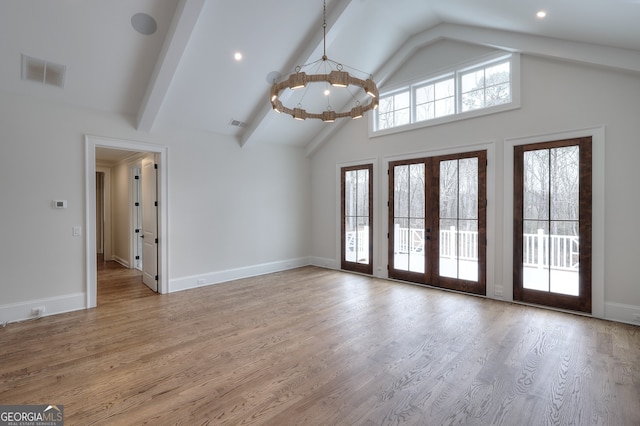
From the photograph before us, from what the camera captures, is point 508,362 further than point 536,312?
No

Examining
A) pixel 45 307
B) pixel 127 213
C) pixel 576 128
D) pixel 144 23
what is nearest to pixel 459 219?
pixel 576 128

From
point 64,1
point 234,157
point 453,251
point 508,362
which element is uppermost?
point 64,1

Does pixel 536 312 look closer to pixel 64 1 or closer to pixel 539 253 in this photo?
pixel 539 253

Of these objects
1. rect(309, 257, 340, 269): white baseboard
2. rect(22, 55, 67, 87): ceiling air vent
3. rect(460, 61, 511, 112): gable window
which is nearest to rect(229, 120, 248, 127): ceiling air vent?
rect(22, 55, 67, 87): ceiling air vent

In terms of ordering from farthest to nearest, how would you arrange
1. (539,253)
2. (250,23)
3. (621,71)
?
(539,253)
(250,23)
(621,71)

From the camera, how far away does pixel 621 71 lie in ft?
12.1

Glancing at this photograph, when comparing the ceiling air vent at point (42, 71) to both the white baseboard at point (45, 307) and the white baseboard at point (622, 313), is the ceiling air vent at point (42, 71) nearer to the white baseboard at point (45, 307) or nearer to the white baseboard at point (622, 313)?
the white baseboard at point (45, 307)

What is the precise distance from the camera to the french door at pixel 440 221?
4945mm

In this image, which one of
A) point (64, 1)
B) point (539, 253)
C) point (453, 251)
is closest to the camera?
point (64, 1)

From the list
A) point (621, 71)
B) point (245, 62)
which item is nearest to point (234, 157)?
point (245, 62)

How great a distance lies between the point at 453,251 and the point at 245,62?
4505mm

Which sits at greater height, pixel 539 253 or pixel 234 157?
pixel 234 157

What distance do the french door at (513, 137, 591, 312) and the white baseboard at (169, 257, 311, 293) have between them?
4.43m

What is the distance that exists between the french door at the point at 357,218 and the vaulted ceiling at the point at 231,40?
2.16 meters
